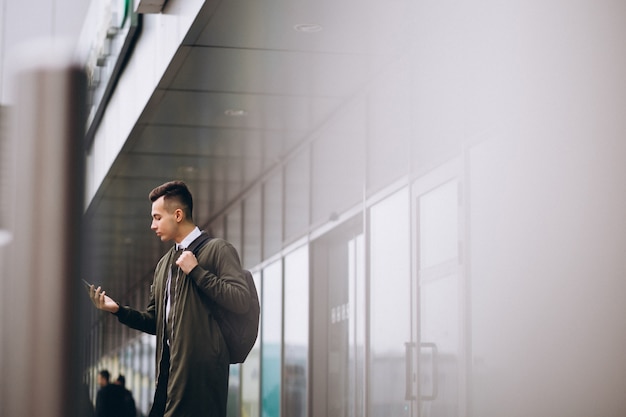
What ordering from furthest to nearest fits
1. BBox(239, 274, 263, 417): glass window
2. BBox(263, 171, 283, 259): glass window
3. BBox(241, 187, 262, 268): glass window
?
BBox(241, 187, 262, 268): glass window
BBox(239, 274, 263, 417): glass window
BBox(263, 171, 283, 259): glass window

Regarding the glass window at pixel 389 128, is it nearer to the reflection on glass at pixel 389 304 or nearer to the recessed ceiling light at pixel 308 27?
the reflection on glass at pixel 389 304

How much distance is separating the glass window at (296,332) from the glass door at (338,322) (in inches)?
8.5

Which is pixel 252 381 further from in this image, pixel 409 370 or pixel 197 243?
pixel 197 243

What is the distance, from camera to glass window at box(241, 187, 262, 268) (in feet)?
43.4

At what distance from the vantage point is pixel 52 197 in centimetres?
70

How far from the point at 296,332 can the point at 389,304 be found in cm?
338

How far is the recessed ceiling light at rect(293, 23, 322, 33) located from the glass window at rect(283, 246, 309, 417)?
12.5ft

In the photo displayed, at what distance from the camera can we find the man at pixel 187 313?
450 centimetres

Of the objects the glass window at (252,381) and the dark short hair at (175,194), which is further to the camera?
the glass window at (252,381)

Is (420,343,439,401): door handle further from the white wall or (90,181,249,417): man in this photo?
the white wall

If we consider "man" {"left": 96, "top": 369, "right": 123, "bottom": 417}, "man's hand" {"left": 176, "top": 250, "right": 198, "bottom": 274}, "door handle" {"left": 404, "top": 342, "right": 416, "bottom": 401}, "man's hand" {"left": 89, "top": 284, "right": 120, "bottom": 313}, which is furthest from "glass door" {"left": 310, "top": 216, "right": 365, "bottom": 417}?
"man" {"left": 96, "top": 369, "right": 123, "bottom": 417}

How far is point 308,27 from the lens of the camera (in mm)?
7000

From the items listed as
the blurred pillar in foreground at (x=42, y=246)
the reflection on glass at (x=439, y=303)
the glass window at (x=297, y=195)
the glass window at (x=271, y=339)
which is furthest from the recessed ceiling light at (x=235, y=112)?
the blurred pillar in foreground at (x=42, y=246)

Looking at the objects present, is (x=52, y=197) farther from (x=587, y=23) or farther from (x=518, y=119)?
(x=518, y=119)
